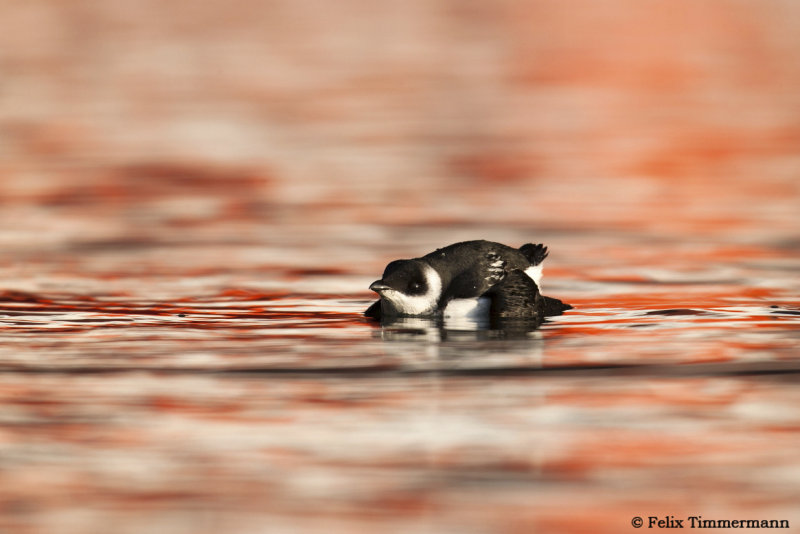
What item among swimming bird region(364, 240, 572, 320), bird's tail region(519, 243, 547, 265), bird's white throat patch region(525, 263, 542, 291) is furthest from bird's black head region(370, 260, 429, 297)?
bird's tail region(519, 243, 547, 265)

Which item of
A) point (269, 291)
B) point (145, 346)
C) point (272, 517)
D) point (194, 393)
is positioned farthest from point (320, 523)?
point (269, 291)

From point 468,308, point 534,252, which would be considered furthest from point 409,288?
point 534,252

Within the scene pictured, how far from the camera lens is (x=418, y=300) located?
7.82 meters

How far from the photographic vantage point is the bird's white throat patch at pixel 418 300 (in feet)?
25.5

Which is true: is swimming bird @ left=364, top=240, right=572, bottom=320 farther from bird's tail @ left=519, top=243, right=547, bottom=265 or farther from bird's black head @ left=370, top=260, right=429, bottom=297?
bird's tail @ left=519, top=243, right=547, bottom=265

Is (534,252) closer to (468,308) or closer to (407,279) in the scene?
(468,308)

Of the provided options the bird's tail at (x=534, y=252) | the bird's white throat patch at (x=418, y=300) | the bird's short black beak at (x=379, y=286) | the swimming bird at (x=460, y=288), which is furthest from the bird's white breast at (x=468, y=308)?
the bird's tail at (x=534, y=252)

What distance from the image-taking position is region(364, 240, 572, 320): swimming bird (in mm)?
7723

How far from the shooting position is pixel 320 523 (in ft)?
12.9

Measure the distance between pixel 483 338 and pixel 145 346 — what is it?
1784mm

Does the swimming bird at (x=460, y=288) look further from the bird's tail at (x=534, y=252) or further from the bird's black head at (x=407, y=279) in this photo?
the bird's tail at (x=534, y=252)

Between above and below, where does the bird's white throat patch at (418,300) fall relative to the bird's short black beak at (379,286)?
below

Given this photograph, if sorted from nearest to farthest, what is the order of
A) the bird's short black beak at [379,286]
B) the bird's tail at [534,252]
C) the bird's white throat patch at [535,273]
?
the bird's short black beak at [379,286] < the bird's white throat patch at [535,273] < the bird's tail at [534,252]

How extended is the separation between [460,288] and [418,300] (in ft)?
0.85
